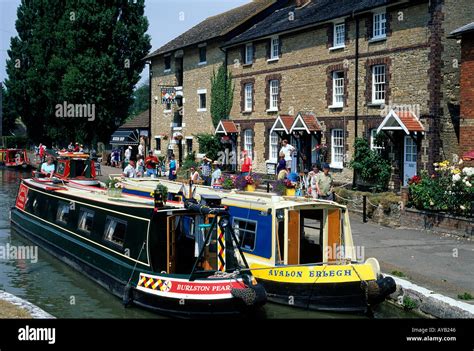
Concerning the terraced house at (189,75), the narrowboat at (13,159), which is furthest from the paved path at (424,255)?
the narrowboat at (13,159)

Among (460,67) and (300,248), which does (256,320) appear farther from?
(460,67)

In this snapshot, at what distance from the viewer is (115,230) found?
13.3 metres

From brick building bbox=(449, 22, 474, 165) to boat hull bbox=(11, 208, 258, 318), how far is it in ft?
41.5

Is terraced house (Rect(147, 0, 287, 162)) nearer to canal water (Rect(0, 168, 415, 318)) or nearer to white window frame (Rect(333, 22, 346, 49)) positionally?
white window frame (Rect(333, 22, 346, 49))

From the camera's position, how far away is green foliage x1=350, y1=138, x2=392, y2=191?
22605 mm

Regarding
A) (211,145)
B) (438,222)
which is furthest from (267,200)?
(211,145)

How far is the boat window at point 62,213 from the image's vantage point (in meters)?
16.4

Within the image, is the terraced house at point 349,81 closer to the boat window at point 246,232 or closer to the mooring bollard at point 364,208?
the mooring bollard at point 364,208

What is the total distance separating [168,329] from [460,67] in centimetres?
1485

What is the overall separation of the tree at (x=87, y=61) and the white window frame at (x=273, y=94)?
61.4 feet

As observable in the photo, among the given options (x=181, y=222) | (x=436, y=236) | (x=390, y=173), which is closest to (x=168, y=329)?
(x=181, y=222)

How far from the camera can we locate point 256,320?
1079cm

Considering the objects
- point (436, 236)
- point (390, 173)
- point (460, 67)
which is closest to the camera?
point (436, 236)

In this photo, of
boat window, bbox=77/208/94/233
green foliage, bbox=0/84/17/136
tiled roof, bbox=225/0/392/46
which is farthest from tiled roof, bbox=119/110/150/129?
boat window, bbox=77/208/94/233
